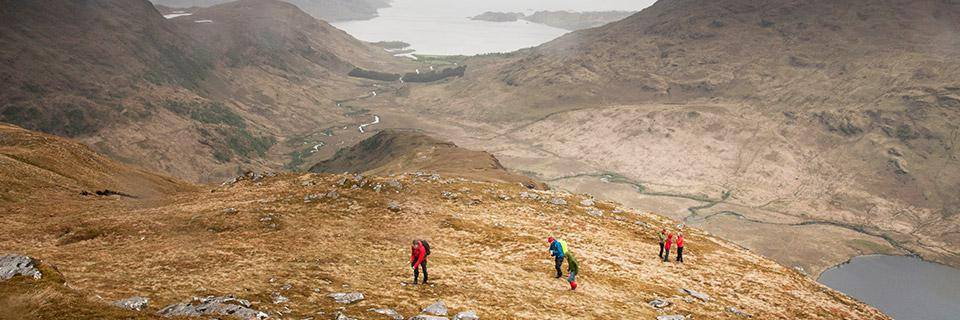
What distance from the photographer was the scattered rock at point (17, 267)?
22656mm

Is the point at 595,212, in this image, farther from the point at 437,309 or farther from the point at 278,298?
the point at 278,298

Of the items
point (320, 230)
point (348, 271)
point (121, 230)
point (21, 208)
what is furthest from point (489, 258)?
point (21, 208)

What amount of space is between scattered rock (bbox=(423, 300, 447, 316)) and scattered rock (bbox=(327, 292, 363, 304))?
4.37m

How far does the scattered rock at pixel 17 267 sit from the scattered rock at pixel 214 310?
5552mm

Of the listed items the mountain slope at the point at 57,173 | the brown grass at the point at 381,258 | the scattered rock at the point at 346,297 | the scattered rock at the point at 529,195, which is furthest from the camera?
the scattered rock at the point at 529,195

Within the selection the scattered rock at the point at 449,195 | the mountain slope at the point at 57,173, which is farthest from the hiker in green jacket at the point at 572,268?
the mountain slope at the point at 57,173

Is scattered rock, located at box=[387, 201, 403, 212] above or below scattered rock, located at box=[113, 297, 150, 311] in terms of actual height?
below

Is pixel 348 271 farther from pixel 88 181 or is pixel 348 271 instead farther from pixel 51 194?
pixel 88 181

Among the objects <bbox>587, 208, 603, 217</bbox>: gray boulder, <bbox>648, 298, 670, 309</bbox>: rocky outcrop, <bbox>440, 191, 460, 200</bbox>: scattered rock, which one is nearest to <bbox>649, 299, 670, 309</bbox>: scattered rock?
<bbox>648, 298, 670, 309</bbox>: rocky outcrop

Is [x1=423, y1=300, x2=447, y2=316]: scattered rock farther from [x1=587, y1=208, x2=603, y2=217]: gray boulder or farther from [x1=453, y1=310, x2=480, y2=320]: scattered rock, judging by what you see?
[x1=587, y1=208, x2=603, y2=217]: gray boulder

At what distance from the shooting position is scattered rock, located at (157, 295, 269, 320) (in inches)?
961

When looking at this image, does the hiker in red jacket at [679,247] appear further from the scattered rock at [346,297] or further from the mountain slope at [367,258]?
the scattered rock at [346,297]

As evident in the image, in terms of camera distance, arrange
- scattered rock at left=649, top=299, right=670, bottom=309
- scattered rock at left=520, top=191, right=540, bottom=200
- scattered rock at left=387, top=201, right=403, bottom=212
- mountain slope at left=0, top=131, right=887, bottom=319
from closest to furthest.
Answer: mountain slope at left=0, top=131, right=887, bottom=319 < scattered rock at left=649, top=299, right=670, bottom=309 < scattered rock at left=387, top=201, right=403, bottom=212 < scattered rock at left=520, top=191, right=540, bottom=200

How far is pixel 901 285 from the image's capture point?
584ft
